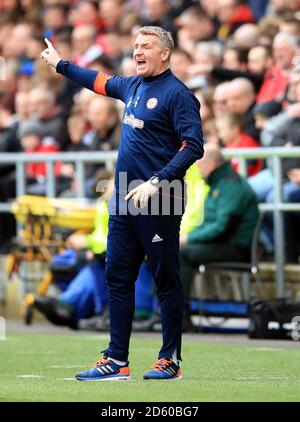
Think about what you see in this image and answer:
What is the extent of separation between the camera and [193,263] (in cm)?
1329

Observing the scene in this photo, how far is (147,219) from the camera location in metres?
8.44

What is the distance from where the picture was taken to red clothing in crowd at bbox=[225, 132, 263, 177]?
13.7 m

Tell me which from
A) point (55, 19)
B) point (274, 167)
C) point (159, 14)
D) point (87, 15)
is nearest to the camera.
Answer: point (274, 167)

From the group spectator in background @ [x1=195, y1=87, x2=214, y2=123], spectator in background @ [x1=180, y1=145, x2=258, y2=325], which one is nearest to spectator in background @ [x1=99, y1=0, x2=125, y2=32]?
spectator in background @ [x1=195, y1=87, x2=214, y2=123]

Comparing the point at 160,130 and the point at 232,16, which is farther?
the point at 232,16

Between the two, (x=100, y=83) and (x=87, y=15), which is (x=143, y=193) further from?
(x=87, y=15)

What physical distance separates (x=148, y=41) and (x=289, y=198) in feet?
16.4

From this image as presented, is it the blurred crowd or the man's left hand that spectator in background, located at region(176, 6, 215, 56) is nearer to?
the blurred crowd

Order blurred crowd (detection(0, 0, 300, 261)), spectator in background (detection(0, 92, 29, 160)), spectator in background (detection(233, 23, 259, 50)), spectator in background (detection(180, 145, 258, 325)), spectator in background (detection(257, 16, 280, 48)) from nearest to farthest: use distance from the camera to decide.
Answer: spectator in background (detection(180, 145, 258, 325))
blurred crowd (detection(0, 0, 300, 261))
spectator in background (detection(257, 16, 280, 48))
spectator in background (detection(233, 23, 259, 50))
spectator in background (detection(0, 92, 29, 160))

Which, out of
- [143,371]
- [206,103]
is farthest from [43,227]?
[143,371]

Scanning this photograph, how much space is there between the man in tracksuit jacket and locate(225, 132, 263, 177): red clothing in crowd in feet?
16.9

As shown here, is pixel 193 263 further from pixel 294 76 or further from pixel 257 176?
pixel 294 76

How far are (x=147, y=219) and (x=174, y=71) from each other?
7.62m
